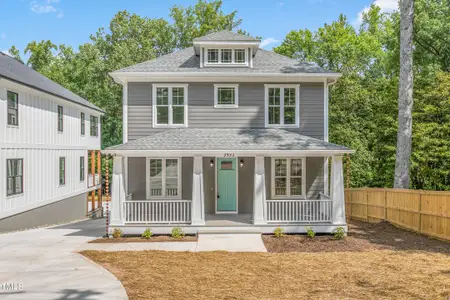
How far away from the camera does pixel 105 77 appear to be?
34188mm

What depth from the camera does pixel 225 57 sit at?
15.5m

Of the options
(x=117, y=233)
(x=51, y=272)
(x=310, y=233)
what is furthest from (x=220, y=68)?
(x=51, y=272)

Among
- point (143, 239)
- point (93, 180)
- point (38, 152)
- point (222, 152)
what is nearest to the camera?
point (143, 239)

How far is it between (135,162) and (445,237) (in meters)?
10.9

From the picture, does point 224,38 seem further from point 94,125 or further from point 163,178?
point 94,125

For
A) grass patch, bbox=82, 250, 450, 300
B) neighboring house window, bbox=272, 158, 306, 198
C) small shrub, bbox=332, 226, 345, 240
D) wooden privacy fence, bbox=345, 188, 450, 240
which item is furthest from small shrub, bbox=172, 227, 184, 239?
wooden privacy fence, bbox=345, 188, 450, 240

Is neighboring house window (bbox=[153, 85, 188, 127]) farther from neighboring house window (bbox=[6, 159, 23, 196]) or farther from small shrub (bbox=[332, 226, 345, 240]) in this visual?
small shrub (bbox=[332, 226, 345, 240])

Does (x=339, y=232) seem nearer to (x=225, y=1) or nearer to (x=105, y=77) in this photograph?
(x=105, y=77)

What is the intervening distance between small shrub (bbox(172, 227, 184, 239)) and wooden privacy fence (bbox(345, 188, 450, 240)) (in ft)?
26.6

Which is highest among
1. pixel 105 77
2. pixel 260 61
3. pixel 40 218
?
pixel 105 77

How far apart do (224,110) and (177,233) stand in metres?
5.29

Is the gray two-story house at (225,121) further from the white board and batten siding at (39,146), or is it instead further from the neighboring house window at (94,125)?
the neighboring house window at (94,125)

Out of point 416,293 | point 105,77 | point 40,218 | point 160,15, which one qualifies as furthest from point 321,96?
point 160,15

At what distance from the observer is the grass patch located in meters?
7.17
